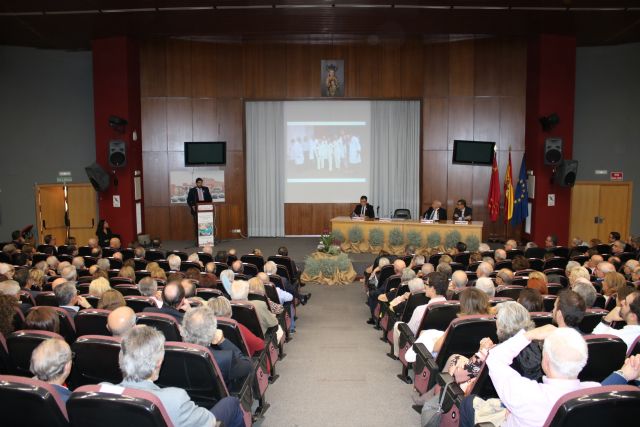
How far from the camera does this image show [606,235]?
50.2ft

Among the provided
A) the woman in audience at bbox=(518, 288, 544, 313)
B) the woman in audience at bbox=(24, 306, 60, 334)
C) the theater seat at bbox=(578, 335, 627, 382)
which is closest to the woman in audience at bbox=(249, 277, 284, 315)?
the woman in audience at bbox=(24, 306, 60, 334)

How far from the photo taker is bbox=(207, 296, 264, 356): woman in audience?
4582 millimetres

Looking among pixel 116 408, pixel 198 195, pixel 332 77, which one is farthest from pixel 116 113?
pixel 116 408

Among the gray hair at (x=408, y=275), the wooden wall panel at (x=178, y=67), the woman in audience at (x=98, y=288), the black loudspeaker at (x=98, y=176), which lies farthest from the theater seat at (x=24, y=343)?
the wooden wall panel at (x=178, y=67)

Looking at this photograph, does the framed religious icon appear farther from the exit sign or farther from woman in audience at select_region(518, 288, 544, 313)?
woman in audience at select_region(518, 288, 544, 313)

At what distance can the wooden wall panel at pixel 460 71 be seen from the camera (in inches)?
601

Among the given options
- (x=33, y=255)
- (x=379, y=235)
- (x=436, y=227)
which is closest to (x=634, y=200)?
(x=436, y=227)

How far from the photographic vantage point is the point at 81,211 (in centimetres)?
1538

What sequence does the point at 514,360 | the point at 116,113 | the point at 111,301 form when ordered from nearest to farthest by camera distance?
the point at 514,360, the point at 111,301, the point at 116,113

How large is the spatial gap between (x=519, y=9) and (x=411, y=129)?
206 inches

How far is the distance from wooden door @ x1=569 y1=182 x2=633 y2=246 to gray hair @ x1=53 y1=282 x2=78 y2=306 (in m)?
13.5

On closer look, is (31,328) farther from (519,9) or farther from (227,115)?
(227,115)

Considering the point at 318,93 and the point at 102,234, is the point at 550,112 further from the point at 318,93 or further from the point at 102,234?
the point at 102,234

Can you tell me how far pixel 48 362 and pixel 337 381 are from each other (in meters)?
3.25
